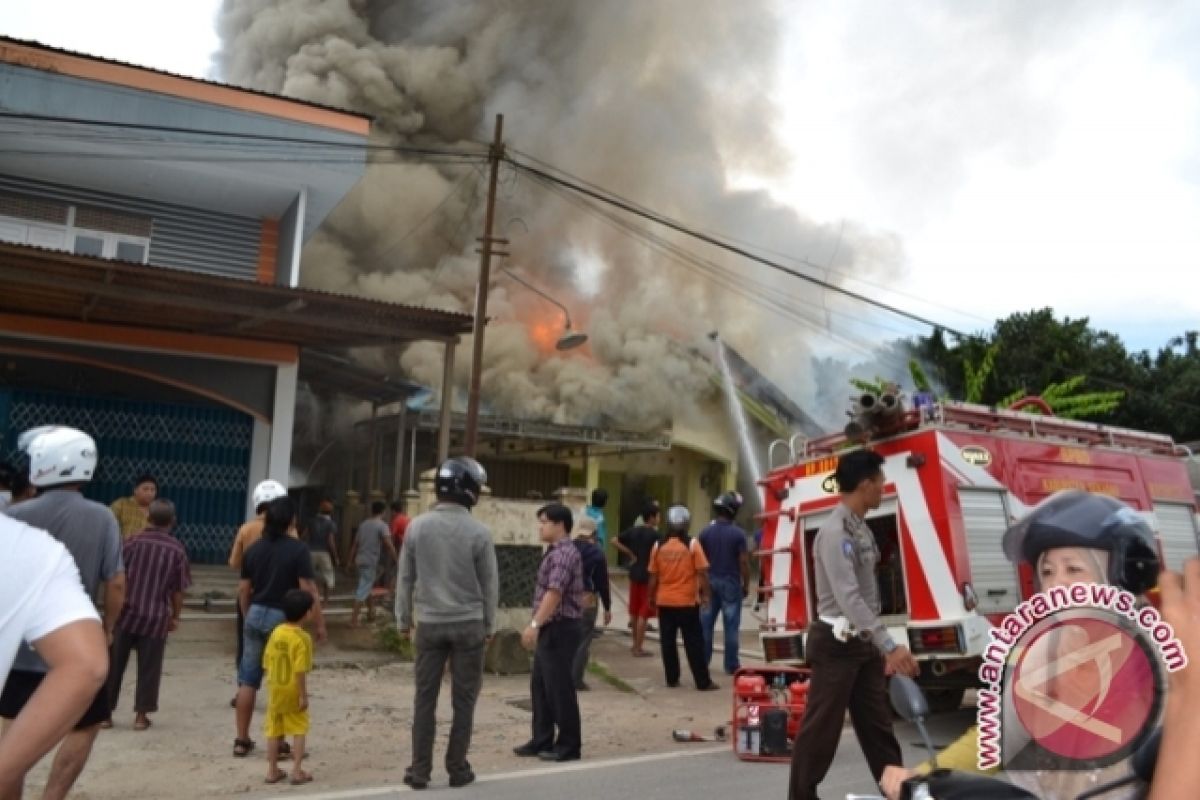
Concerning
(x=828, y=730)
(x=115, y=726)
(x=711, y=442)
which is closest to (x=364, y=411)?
(x=711, y=442)

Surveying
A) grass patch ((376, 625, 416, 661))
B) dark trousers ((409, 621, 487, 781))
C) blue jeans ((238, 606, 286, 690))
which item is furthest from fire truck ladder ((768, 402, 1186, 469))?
grass patch ((376, 625, 416, 661))

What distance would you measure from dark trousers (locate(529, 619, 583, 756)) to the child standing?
145 centimetres

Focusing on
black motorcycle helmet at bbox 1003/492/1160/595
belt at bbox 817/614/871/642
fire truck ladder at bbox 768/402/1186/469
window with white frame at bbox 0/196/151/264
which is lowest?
belt at bbox 817/614/871/642

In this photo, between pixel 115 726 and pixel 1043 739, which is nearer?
pixel 1043 739

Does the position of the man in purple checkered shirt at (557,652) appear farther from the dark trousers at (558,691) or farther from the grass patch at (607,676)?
the grass patch at (607,676)

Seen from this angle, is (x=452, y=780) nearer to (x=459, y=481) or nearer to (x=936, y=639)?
(x=459, y=481)

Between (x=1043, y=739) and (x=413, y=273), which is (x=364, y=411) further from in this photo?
(x=1043, y=739)

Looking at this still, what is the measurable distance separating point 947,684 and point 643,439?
46.9 ft

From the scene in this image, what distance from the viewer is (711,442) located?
79.1 ft

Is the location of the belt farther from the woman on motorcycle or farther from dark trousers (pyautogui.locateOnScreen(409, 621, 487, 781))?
the woman on motorcycle

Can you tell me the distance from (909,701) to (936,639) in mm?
4799

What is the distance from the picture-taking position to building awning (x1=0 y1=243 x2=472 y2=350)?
1034 cm

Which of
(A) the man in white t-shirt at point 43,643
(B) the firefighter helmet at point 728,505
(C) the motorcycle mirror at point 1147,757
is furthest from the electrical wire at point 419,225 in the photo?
(C) the motorcycle mirror at point 1147,757

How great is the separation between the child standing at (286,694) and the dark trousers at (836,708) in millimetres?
2689
